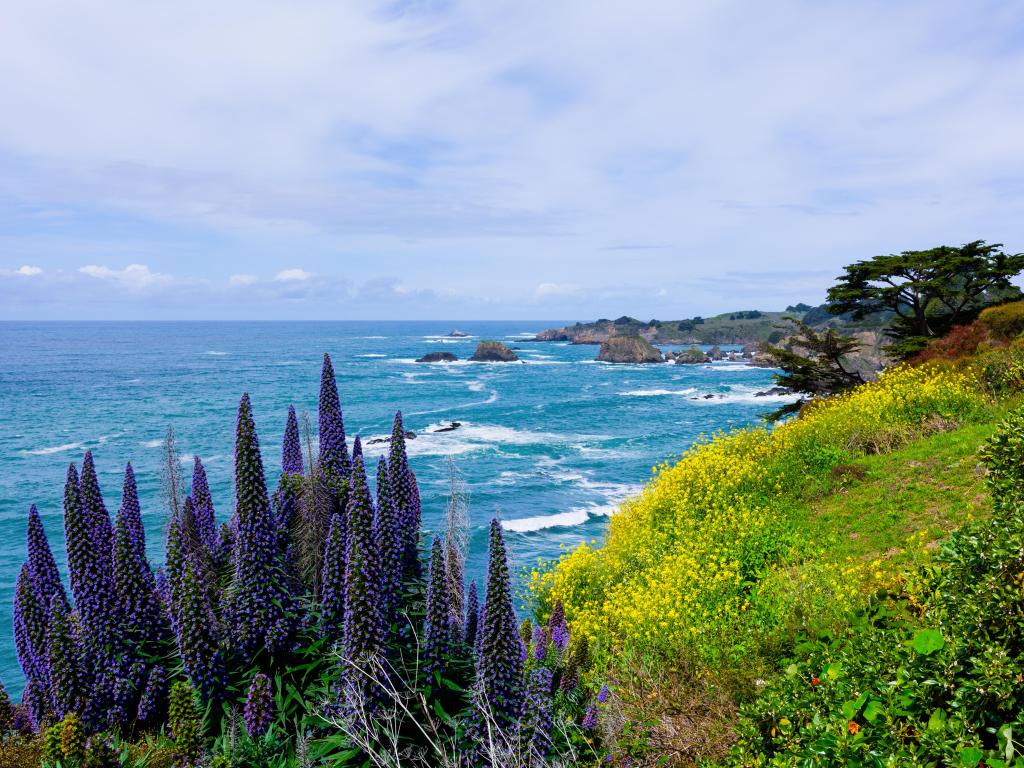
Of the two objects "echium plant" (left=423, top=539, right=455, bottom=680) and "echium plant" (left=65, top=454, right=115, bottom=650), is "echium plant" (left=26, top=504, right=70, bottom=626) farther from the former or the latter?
"echium plant" (left=423, top=539, right=455, bottom=680)

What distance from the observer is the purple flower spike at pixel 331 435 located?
796 cm

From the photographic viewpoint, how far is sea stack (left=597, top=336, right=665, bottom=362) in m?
131

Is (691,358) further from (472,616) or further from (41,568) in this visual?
(41,568)

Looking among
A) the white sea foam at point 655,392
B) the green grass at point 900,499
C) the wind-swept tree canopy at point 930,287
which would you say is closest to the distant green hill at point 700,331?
the white sea foam at point 655,392

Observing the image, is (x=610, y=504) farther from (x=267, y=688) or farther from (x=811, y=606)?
(x=267, y=688)

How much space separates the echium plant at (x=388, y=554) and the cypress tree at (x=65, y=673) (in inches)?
146

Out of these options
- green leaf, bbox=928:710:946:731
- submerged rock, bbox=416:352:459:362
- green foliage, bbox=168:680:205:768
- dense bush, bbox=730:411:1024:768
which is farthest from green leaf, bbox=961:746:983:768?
submerged rock, bbox=416:352:459:362

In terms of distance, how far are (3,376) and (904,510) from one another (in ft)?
422

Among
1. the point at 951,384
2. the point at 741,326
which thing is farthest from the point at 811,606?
the point at 741,326

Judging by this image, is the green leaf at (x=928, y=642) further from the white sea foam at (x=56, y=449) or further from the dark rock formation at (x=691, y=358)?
the dark rock formation at (x=691, y=358)

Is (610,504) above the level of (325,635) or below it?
below

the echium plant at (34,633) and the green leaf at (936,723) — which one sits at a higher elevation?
the green leaf at (936,723)

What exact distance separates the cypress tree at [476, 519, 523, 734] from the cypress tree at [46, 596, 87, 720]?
15.4ft

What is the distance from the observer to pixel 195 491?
8680mm
